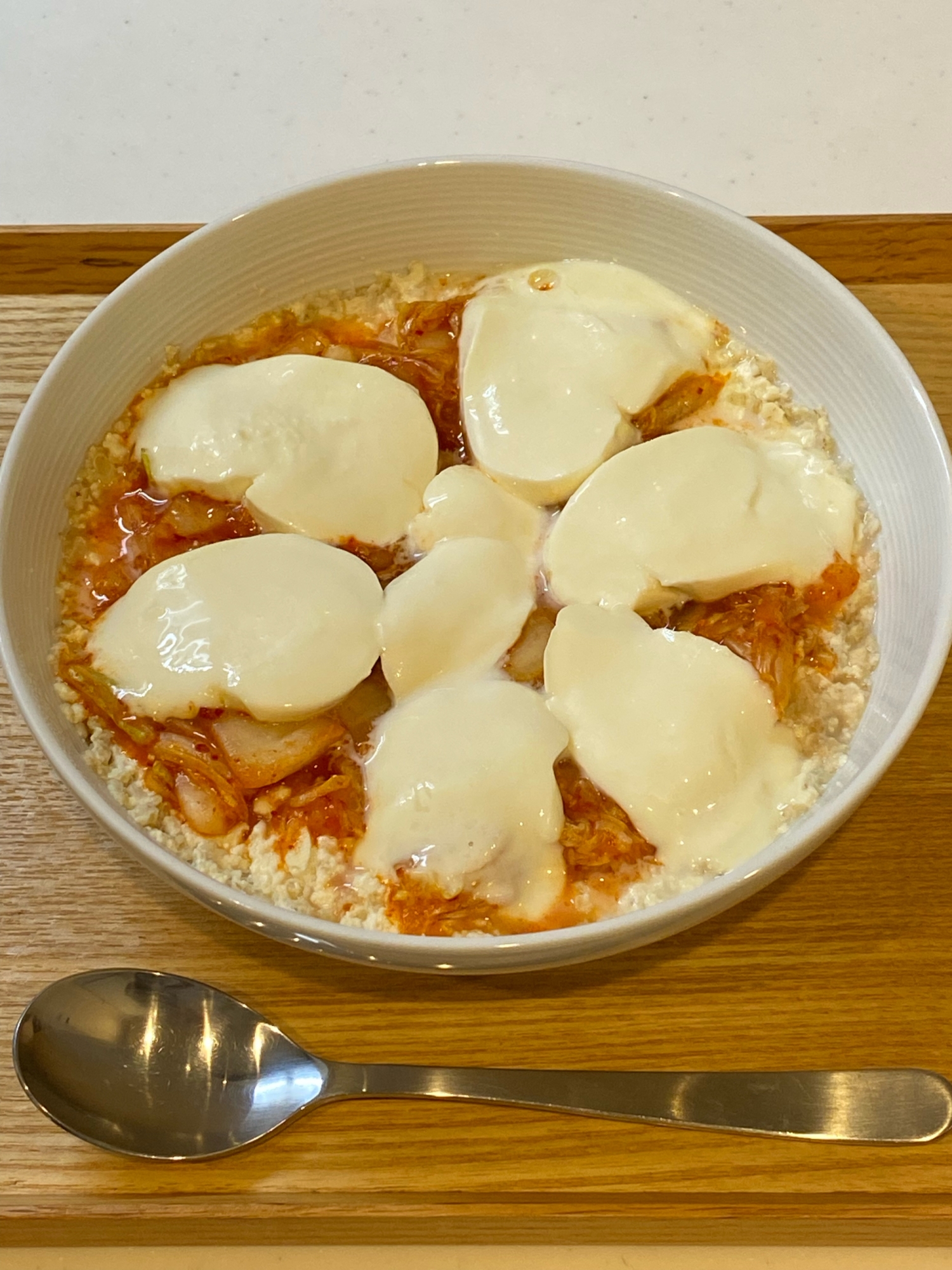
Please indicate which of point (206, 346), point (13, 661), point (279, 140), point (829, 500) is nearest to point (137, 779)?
point (13, 661)

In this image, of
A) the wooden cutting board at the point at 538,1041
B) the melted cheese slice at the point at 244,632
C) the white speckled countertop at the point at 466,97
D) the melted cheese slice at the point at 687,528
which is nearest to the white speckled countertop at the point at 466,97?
the white speckled countertop at the point at 466,97

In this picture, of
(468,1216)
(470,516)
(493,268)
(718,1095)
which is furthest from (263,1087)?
(493,268)

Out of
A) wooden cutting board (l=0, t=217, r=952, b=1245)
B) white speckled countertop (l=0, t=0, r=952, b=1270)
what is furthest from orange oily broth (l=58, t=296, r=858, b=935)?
white speckled countertop (l=0, t=0, r=952, b=1270)

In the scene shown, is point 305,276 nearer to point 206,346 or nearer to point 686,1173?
point 206,346

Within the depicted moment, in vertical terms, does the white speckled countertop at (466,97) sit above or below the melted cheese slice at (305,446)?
above

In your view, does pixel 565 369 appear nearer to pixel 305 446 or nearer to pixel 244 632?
pixel 305 446

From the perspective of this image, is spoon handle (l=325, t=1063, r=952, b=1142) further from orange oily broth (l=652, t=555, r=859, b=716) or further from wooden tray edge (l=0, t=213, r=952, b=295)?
wooden tray edge (l=0, t=213, r=952, b=295)

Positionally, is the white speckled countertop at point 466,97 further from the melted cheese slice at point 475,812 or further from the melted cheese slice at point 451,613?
the melted cheese slice at point 475,812
